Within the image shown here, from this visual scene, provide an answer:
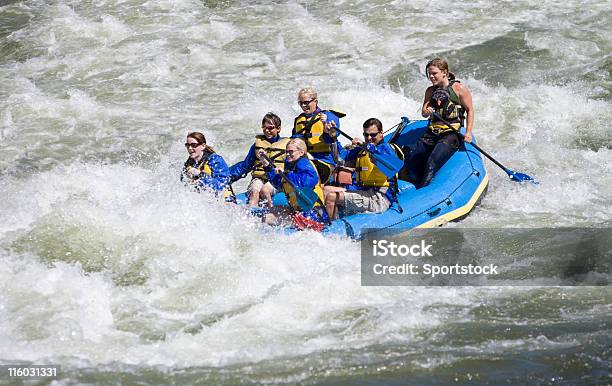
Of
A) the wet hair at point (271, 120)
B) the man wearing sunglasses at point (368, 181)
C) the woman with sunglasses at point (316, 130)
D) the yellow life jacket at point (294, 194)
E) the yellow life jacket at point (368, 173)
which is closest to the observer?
the yellow life jacket at point (294, 194)

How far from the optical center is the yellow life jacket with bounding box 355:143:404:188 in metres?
7.18

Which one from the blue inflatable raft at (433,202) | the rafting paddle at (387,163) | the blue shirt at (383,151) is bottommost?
the blue inflatable raft at (433,202)

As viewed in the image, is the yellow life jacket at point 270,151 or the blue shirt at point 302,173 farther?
the yellow life jacket at point 270,151

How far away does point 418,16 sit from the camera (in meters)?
13.7

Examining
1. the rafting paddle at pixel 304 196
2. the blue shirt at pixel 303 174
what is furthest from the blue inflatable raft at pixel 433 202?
the blue shirt at pixel 303 174

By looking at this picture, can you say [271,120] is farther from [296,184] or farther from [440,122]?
[440,122]

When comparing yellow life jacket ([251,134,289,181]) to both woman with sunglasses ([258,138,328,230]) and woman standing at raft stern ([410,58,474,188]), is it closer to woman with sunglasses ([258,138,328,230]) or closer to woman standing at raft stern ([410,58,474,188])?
woman with sunglasses ([258,138,328,230])

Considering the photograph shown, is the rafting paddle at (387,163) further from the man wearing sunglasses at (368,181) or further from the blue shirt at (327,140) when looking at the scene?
the blue shirt at (327,140)

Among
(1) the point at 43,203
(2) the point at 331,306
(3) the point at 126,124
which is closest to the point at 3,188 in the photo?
(1) the point at 43,203

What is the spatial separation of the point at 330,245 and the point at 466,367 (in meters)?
2.01

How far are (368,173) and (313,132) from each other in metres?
0.72

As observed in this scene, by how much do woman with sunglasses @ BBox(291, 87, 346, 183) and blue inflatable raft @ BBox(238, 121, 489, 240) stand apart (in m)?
0.52

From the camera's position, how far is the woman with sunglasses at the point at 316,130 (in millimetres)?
7645

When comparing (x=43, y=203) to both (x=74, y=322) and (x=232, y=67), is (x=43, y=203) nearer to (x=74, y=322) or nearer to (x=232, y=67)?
(x=74, y=322)
